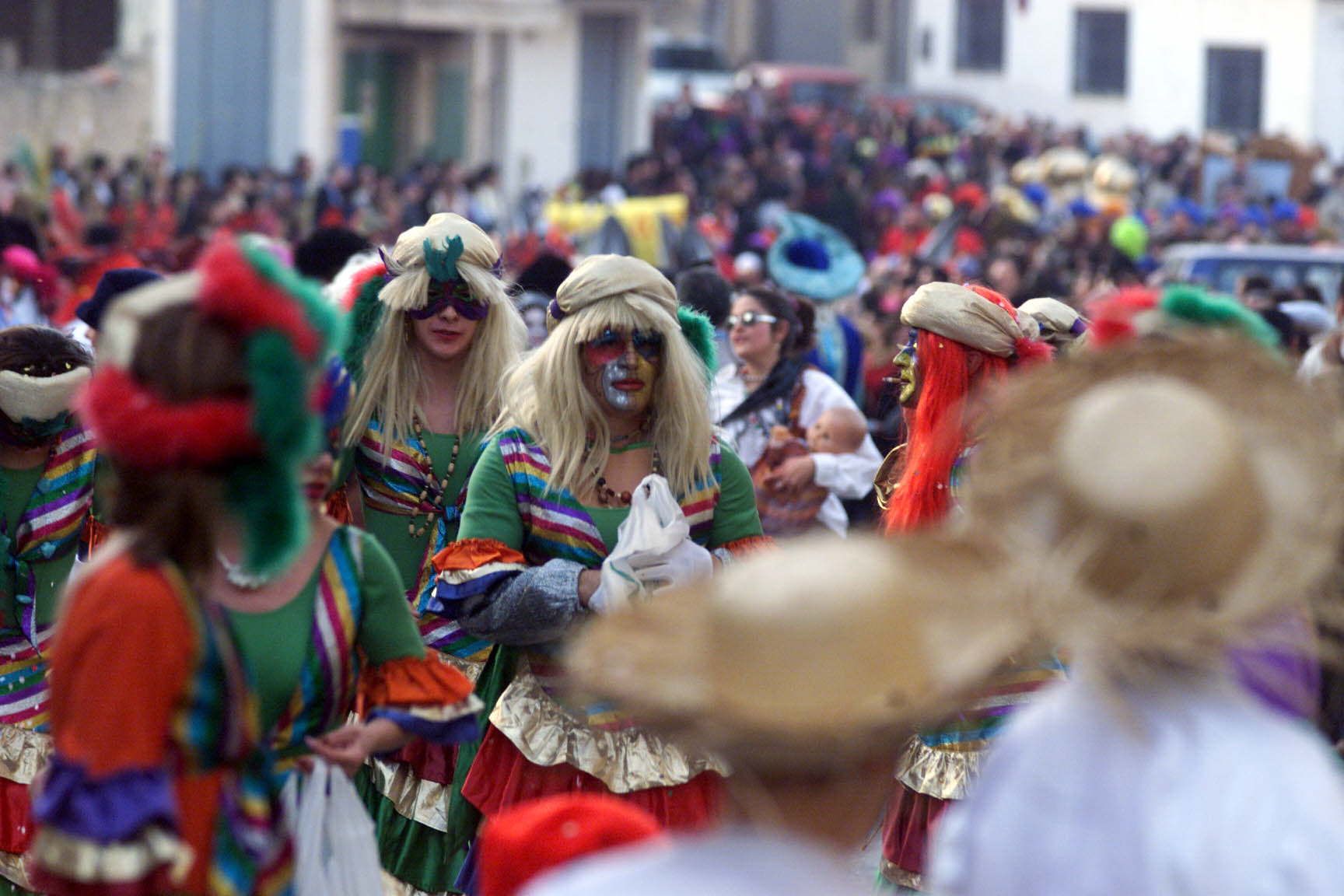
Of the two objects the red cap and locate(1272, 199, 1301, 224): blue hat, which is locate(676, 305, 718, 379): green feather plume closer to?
the red cap

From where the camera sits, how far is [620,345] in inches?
185

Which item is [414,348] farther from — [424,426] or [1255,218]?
[1255,218]

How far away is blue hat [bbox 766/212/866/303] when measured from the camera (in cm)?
955

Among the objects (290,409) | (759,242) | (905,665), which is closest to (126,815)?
(290,409)

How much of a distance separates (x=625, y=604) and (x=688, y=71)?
40.3 meters

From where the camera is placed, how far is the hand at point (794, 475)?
7.01 m

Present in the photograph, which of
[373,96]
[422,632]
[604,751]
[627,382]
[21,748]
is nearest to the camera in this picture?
[604,751]

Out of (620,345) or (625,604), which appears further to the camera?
(620,345)

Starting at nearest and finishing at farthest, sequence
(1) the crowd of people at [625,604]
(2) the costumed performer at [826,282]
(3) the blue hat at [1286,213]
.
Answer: (1) the crowd of people at [625,604]
(2) the costumed performer at [826,282]
(3) the blue hat at [1286,213]

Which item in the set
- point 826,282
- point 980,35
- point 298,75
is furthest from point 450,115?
point 980,35

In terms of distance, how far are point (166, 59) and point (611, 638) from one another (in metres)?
27.4

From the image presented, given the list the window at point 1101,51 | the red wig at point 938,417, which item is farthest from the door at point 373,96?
the red wig at point 938,417

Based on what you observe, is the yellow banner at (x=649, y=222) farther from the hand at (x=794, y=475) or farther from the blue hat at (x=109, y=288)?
the blue hat at (x=109, y=288)

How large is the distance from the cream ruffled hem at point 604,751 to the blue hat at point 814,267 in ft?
16.5
